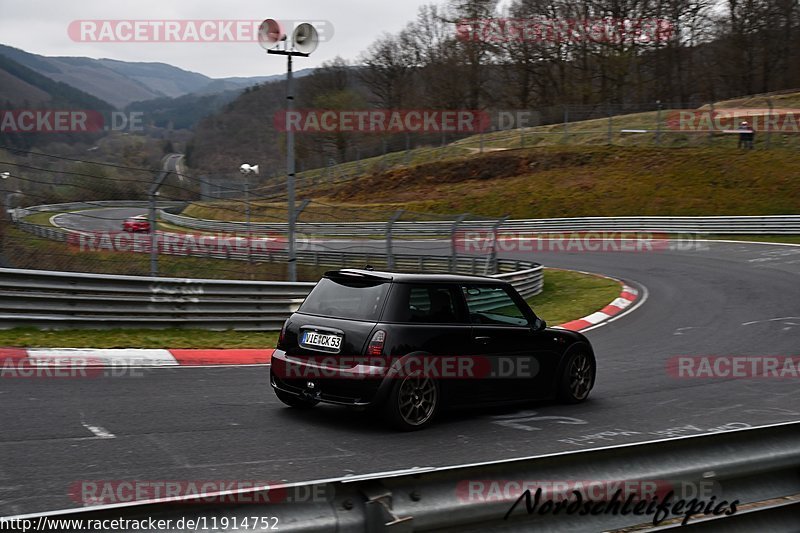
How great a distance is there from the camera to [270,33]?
13484 mm

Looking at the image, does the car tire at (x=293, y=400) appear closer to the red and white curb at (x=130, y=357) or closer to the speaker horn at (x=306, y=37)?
the red and white curb at (x=130, y=357)

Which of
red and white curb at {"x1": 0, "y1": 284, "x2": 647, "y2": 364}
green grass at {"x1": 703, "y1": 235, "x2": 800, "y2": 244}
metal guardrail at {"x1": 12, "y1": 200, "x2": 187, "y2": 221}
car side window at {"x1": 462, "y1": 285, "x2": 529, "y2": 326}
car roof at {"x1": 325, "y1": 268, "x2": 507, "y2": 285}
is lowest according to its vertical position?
red and white curb at {"x1": 0, "y1": 284, "x2": 647, "y2": 364}

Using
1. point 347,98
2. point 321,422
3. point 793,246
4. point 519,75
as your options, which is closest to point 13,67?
point 347,98

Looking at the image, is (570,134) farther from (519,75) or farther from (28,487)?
(28,487)

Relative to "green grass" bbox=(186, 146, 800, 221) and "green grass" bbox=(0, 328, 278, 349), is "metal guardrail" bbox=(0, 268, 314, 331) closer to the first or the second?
"green grass" bbox=(0, 328, 278, 349)

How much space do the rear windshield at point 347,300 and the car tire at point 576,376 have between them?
2.42 m

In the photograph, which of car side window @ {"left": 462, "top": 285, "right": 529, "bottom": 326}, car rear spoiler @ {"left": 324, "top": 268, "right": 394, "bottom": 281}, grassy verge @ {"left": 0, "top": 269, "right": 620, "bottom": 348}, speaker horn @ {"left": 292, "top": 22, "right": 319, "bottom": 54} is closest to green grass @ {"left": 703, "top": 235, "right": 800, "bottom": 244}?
grassy verge @ {"left": 0, "top": 269, "right": 620, "bottom": 348}

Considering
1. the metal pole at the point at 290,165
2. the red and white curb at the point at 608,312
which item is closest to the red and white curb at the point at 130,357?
the metal pole at the point at 290,165

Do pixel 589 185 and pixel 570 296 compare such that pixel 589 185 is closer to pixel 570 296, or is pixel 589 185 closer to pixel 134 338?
pixel 570 296

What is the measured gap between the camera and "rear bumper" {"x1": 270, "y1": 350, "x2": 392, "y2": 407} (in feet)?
22.9

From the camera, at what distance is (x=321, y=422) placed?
7.57 meters

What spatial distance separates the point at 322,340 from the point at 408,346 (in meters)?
0.76

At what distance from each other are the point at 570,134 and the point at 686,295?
123 feet

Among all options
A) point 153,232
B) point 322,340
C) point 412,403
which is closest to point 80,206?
point 153,232
